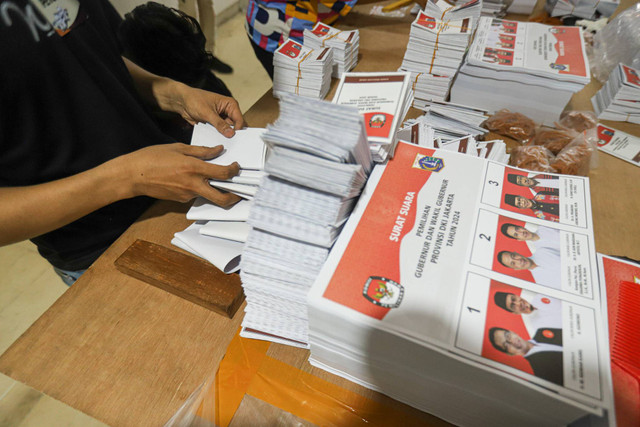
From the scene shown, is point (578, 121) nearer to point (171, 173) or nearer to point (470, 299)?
point (470, 299)

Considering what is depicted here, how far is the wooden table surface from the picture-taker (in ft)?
2.24

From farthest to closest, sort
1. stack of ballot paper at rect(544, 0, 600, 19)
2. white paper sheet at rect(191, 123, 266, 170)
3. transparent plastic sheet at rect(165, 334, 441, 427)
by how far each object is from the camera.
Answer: stack of ballot paper at rect(544, 0, 600, 19), white paper sheet at rect(191, 123, 266, 170), transparent plastic sheet at rect(165, 334, 441, 427)

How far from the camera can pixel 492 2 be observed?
6.23 ft

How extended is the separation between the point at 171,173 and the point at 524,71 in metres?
1.27

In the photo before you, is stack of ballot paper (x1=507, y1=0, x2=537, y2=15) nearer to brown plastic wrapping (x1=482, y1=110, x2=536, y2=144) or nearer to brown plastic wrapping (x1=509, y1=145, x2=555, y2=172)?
brown plastic wrapping (x1=482, y1=110, x2=536, y2=144)

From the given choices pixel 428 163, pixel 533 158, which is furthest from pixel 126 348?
pixel 533 158

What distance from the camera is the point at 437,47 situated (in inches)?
51.6

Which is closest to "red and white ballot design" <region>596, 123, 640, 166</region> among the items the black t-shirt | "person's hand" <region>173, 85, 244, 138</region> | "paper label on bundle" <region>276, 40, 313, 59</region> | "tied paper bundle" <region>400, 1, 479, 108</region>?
"tied paper bundle" <region>400, 1, 479, 108</region>

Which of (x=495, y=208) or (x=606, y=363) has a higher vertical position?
(x=495, y=208)

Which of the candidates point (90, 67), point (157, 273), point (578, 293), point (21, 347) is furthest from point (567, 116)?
point (21, 347)

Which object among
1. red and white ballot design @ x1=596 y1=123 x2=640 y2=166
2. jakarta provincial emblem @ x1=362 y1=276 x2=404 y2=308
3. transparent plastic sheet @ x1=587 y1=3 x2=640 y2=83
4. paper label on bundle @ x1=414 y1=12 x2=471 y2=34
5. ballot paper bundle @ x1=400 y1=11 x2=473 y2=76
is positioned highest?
transparent plastic sheet @ x1=587 y1=3 x2=640 y2=83

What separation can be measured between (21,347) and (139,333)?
251 millimetres

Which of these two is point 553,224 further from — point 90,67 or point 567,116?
point 90,67

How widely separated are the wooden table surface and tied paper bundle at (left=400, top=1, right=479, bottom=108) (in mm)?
799
